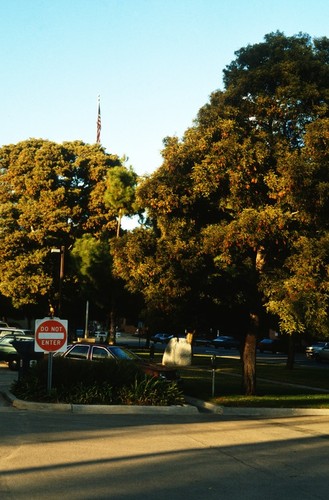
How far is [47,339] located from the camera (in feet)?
58.0

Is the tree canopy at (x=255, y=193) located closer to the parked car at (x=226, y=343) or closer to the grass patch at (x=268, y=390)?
the grass patch at (x=268, y=390)

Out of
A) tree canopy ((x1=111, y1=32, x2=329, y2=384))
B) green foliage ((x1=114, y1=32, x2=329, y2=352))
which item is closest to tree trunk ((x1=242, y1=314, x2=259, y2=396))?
tree canopy ((x1=111, y1=32, x2=329, y2=384))

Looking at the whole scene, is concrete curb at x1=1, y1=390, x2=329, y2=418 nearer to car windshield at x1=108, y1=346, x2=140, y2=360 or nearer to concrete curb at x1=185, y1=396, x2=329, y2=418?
concrete curb at x1=185, y1=396, x2=329, y2=418

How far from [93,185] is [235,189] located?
3616cm

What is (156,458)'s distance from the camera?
1066 centimetres

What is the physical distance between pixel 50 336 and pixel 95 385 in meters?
1.60

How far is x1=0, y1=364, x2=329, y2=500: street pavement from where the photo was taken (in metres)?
8.47

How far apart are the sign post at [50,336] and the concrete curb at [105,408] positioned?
1.35m

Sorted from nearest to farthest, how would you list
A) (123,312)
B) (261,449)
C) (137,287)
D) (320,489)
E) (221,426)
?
(320,489) < (261,449) < (221,426) < (137,287) < (123,312)

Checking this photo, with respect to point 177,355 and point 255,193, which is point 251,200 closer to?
point 255,193

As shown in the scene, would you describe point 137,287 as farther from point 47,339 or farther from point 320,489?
point 320,489

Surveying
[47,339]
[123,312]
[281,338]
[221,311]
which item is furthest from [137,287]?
[281,338]

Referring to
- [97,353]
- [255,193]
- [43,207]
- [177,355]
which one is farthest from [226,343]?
[255,193]

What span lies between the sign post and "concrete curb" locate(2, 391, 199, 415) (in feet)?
4.42
